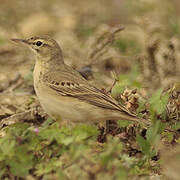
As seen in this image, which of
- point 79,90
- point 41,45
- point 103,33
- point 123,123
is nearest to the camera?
point 123,123

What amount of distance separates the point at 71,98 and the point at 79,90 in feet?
0.46

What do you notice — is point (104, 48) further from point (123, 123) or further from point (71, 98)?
point (123, 123)

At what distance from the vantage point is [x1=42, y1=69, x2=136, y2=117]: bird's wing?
17.9ft

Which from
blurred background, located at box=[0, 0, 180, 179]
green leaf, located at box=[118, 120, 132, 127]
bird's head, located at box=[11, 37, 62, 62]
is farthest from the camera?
blurred background, located at box=[0, 0, 180, 179]

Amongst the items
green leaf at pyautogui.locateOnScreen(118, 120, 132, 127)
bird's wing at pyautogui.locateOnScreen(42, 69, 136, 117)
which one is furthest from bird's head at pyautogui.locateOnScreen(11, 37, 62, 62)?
green leaf at pyautogui.locateOnScreen(118, 120, 132, 127)

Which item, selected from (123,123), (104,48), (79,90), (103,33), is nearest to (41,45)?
(79,90)

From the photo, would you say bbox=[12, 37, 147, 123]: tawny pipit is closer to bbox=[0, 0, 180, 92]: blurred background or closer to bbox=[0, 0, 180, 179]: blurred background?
bbox=[0, 0, 180, 179]: blurred background

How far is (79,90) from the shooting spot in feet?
18.9

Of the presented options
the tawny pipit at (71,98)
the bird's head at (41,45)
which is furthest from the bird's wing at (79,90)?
the bird's head at (41,45)

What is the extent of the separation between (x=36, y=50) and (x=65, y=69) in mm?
474

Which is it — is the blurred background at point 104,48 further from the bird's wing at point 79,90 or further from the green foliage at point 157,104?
the bird's wing at point 79,90

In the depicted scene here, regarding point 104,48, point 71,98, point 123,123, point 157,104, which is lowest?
point 104,48

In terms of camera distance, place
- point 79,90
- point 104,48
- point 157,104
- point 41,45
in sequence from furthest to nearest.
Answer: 1. point 104,48
2. point 41,45
3. point 79,90
4. point 157,104

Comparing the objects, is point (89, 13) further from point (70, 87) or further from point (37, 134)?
point (37, 134)
